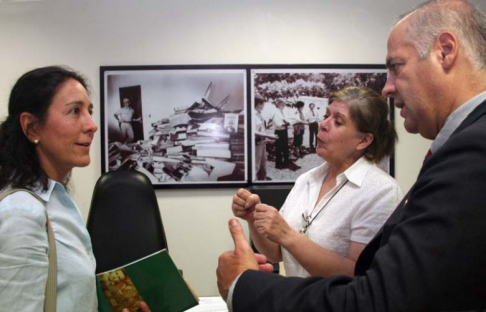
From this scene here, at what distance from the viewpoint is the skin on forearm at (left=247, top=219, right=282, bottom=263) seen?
1.87 m

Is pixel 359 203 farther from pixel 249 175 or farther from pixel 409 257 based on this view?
pixel 249 175

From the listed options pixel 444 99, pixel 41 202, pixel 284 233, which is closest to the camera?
pixel 444 99

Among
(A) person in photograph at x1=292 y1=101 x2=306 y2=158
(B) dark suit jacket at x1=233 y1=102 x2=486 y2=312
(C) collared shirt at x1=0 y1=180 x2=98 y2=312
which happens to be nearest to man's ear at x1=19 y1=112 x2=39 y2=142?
(C) collared shirt at x1=0 y1=180 x2=98 y2=312

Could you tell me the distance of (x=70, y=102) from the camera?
141 centimetres

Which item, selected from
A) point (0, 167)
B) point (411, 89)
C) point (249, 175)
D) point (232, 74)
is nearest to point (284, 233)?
point (411, 89)

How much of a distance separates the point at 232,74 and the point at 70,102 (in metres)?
1.82

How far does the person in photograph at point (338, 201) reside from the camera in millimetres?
1556

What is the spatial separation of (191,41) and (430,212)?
262cm

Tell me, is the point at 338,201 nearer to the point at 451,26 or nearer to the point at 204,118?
the point at 451,26

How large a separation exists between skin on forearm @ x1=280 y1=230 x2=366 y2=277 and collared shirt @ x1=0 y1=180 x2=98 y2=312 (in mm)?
696

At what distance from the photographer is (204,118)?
10.2 feet

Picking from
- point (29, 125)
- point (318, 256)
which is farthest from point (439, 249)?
point (29, 125)

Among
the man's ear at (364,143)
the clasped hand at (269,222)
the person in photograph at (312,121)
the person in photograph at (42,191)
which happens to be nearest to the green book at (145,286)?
the person in photograph at (42,191)

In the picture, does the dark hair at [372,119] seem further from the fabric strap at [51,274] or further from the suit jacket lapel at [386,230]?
the fabric strap at [51,274]
